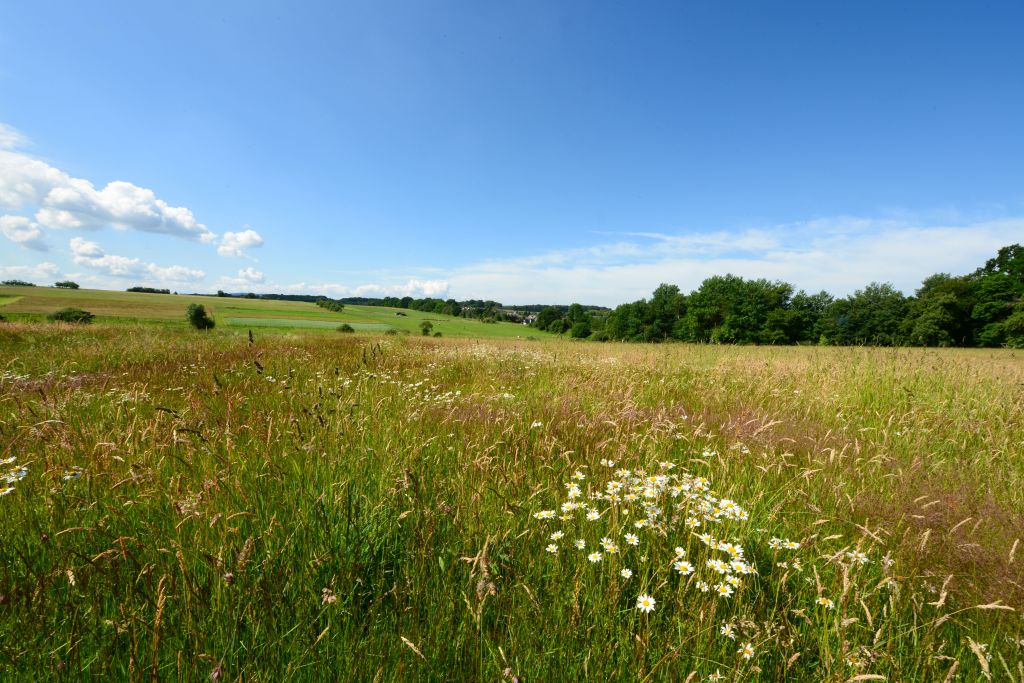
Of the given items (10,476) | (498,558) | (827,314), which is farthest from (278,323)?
(827,314)

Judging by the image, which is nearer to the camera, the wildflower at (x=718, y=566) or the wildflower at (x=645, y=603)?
the wildflower at (x=645, y=603)

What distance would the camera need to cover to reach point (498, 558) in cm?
210

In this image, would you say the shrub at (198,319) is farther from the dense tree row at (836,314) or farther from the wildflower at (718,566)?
the dense tree row at (836,314)

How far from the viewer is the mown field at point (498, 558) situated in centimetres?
149

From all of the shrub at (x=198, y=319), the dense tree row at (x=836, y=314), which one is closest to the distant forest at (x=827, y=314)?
the dense tree row at (x=836, y=314)

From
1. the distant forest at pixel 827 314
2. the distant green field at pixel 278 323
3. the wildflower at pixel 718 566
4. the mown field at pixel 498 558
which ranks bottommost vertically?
the distant green field at pixel 278 323

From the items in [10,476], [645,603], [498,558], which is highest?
[10,476]

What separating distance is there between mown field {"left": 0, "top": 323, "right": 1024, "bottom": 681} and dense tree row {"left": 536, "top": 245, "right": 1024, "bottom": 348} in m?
45.3

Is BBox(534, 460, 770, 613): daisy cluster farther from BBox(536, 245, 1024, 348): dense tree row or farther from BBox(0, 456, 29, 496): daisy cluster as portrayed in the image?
BBox(536, 245, 1024, 348): dense tree row

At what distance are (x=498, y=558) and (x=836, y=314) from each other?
318ft

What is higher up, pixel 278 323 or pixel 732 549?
pixel 732 549

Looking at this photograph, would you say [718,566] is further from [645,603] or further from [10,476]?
[10,476]

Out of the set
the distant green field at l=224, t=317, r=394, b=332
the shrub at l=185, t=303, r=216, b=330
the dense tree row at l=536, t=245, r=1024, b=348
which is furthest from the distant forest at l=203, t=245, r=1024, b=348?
the shrub at l=185, t=303, r=216, b=330

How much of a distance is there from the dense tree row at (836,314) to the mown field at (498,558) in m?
45.3
